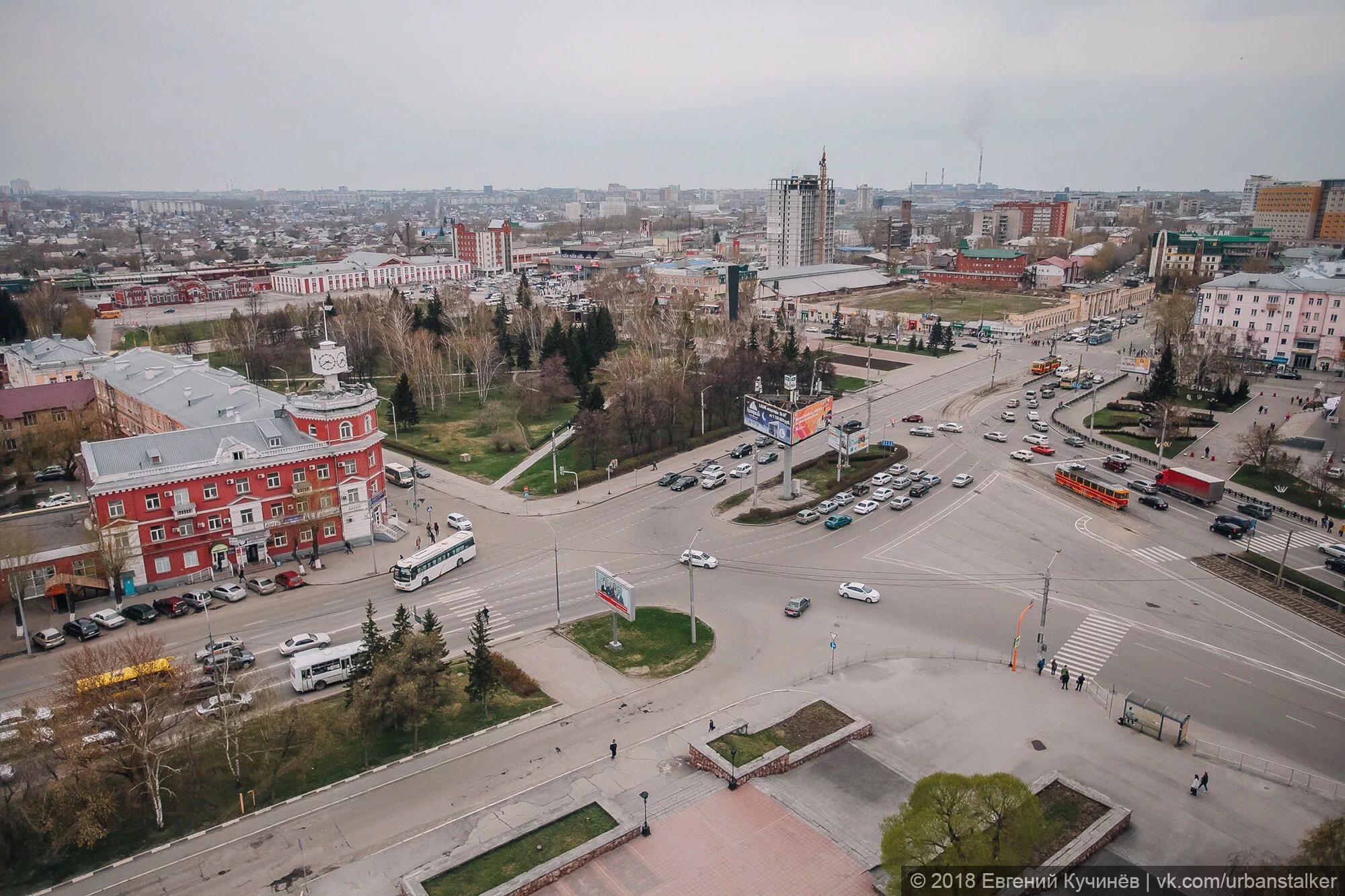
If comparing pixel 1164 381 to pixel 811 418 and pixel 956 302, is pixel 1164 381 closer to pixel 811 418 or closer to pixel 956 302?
pixel 811 418

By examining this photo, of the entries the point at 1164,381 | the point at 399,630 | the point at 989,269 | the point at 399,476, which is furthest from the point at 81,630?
the point at 989,269

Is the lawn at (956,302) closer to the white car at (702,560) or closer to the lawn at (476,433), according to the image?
the lawn at (476,433)

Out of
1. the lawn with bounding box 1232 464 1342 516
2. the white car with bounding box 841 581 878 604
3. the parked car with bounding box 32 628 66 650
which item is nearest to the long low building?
the parked car with bounding box 32 628 66 650

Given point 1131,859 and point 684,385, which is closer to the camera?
point 1131,859

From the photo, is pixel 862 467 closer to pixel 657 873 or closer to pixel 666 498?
pixel 666 498

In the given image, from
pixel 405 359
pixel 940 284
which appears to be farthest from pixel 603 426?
pixel 940 284

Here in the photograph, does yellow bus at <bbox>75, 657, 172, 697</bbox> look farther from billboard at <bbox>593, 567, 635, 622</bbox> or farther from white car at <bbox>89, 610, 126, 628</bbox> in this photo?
billboard at <bbox>593, 567, 635, 622</bbox>
